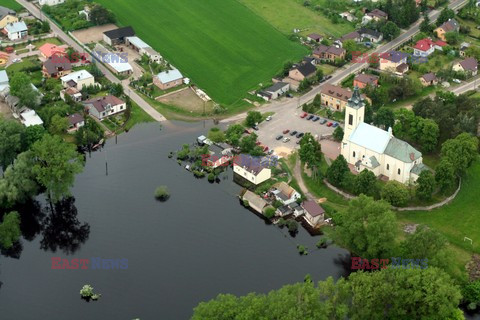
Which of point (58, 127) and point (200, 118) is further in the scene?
point (200, 118)

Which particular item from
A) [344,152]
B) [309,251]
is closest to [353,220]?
[309,251]

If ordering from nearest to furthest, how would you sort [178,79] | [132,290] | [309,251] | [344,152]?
[132,290] < [309,251] < [344,152] < [178,79]

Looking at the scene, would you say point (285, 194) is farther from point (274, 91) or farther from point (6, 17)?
point (6, 17)

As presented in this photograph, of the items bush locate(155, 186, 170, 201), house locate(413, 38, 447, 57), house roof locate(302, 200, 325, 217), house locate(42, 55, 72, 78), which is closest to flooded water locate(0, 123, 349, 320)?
bush locate(155, 186, 170, 201)

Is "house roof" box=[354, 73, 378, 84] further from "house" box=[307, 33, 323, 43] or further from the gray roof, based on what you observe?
the gray roof

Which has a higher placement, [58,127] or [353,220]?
[353,220]

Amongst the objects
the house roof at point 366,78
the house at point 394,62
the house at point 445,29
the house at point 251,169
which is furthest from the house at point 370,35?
the house at point 251,169

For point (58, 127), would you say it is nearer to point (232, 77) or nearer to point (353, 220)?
point (232, 77)
